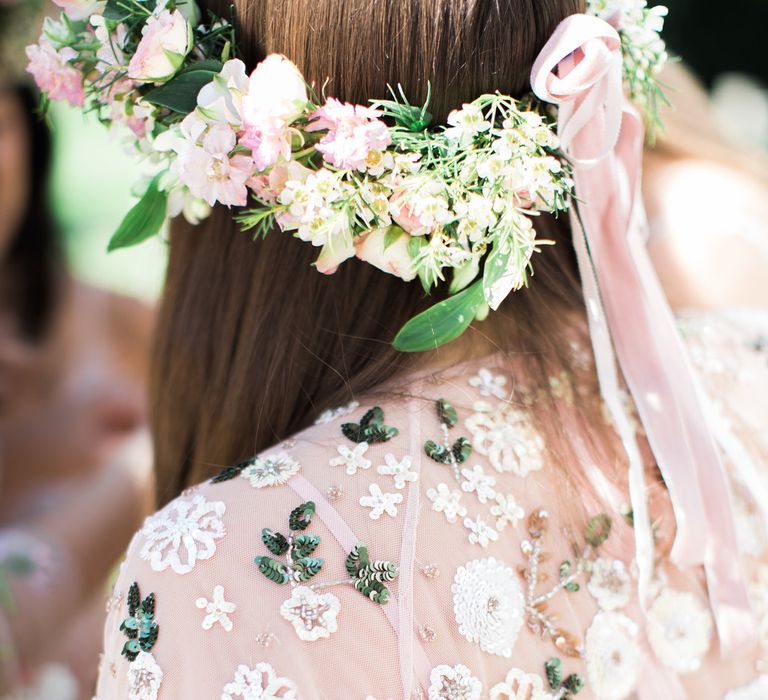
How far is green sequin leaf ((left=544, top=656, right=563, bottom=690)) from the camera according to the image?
896 mm

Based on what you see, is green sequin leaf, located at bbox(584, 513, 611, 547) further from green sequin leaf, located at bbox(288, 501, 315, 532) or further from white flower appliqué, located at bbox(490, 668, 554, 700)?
green sequin leaf, located at bbox(288, 501, 315, 532)

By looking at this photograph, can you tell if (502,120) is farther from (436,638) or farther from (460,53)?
(436,638)

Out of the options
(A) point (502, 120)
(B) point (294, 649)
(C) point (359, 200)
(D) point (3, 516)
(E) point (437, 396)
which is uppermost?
(A) point (502, 120)

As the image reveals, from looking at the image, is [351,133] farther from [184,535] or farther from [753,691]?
[753,691]

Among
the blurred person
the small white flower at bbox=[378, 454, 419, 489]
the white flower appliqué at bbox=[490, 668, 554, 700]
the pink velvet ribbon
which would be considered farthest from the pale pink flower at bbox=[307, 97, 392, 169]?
the blurred person

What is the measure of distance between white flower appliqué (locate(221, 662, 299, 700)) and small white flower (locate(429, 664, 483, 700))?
14cm

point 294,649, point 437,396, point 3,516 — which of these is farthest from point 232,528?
point 3,516

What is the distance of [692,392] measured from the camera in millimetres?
1046

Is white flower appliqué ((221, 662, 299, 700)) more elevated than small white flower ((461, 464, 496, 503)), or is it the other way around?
small white flower ((461, 464, 496, 503))

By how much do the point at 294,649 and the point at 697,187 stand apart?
138 centimetres

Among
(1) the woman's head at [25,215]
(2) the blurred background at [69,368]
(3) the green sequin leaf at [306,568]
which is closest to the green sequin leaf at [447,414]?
(3) the green sequin leaf at [306,568]

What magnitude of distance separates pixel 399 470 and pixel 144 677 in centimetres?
32

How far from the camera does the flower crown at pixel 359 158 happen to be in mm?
875

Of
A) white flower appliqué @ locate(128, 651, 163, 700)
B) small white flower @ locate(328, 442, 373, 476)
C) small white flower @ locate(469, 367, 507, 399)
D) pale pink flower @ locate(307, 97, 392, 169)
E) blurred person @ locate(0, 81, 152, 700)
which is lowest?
blurred person @ locate(0, 81, 152, 700)
